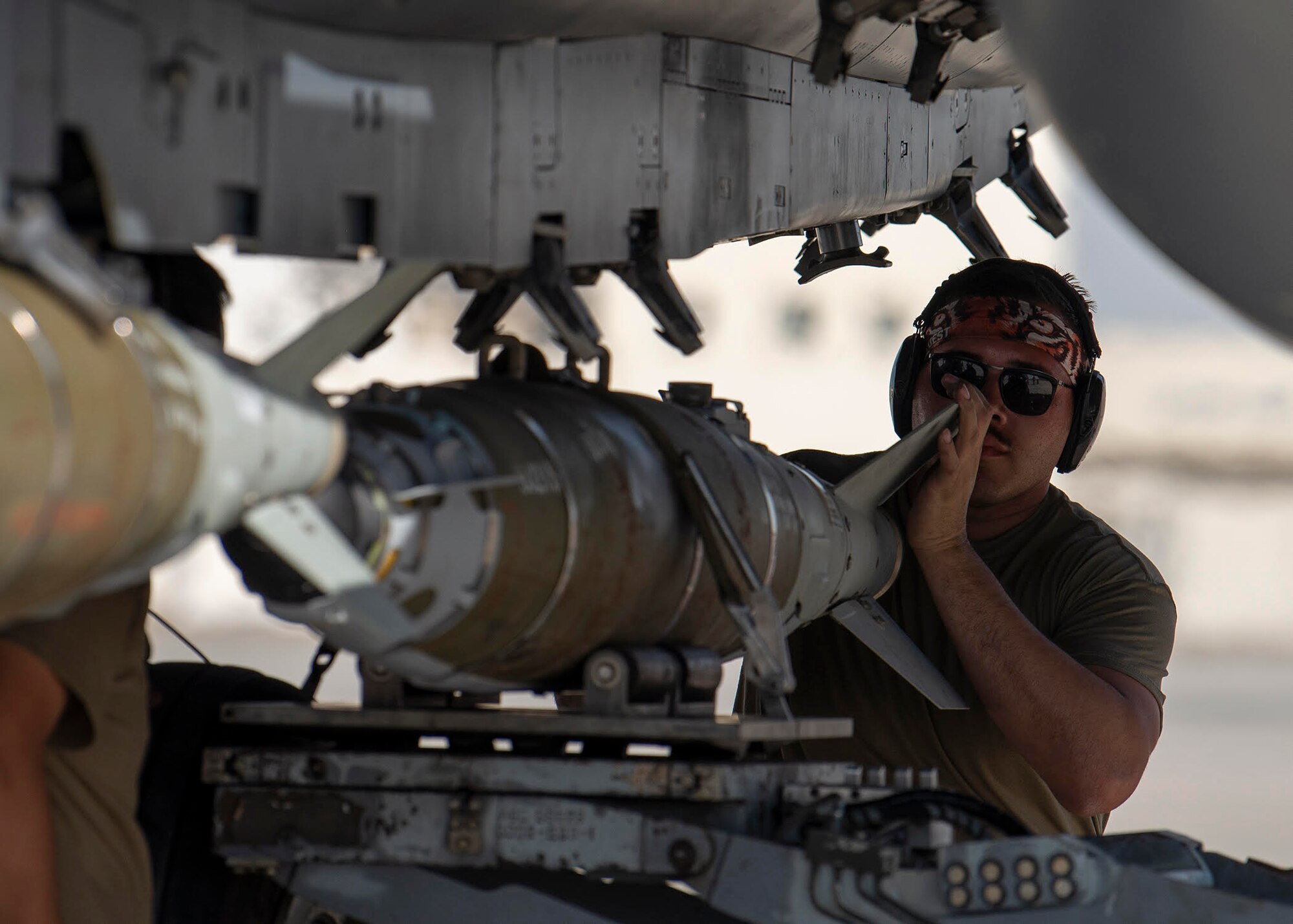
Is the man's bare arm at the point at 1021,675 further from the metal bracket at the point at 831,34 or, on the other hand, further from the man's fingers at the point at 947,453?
the metal bracket at the point at 831,34

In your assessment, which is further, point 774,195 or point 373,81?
point 774,195

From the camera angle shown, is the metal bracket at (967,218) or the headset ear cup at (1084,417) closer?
the headset ear cup at (1084,417)

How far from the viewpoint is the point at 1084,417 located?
343cm

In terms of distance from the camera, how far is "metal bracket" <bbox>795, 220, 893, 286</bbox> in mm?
3742

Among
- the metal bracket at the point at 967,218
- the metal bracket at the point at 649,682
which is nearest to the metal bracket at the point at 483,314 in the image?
the metal bracket at the point at 649,682

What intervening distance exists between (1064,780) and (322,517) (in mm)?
1770

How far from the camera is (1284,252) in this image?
2.14 m

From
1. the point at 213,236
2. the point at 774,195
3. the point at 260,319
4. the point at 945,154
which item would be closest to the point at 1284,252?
the point at 774,195

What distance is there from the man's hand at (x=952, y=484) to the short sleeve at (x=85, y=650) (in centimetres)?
153

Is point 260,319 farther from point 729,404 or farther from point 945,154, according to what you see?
point 729,404

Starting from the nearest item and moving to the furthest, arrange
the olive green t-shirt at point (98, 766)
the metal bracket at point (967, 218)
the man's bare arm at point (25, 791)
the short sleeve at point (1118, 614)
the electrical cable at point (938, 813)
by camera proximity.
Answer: the man's bare arm at point (25, 791), the olive green t-shirt at point (98, 766), the electrical cable at point (938, 813), the short sleeve at point (1118, 614), the metal bracket at point (967, 218)

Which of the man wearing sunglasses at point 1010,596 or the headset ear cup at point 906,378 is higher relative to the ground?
the headset ear cup at point 906,378

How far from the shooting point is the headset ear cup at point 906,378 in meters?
3.57

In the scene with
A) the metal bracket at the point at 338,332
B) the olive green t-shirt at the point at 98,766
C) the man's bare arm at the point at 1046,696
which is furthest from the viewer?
the man's bare arm at the point at 1046,696
